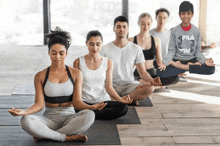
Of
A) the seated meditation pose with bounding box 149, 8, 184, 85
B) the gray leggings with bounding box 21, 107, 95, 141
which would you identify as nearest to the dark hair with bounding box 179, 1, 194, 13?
the seated meditation pose with bounding box 149, 8, 184, 85

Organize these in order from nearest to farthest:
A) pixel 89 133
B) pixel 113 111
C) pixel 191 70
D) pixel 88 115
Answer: pixel 88 115 → pixel 89 133 → pixel 113 111 → pixel 191 70

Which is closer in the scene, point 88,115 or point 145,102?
point 88,115

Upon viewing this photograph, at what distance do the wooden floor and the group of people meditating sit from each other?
23cm

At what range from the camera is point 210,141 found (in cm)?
251

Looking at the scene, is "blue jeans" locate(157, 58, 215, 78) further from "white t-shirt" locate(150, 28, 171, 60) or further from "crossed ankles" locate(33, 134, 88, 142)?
"crossed ankles" locate(33, 134, 88, 142)

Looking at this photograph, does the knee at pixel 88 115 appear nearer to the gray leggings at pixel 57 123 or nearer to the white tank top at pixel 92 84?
the gray leggings at pixel 57 123

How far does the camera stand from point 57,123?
2.52m

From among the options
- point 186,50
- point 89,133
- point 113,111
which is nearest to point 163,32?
point 186,50

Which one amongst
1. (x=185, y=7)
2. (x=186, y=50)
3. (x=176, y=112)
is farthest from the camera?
(x=186, y=50)

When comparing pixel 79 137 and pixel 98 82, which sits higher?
pixel 98 82

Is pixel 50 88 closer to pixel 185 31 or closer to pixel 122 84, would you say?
pixel 122 84

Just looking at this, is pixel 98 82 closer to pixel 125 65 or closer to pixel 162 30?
pixel 125 65

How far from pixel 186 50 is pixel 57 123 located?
6.69 feet

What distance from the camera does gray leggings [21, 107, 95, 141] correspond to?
7.72ft
